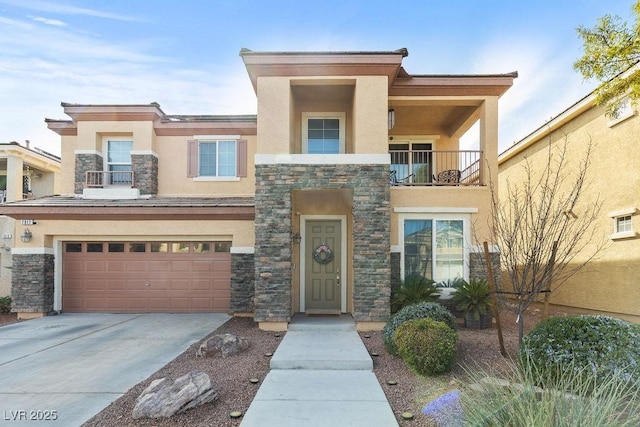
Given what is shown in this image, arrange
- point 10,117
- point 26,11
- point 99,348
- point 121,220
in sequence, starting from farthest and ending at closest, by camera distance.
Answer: point 10,117
point 121,220
point 26,11
point 99,348

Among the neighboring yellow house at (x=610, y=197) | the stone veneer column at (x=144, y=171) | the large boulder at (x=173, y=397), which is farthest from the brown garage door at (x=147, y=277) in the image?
the neighboring yellow house at (x=610, y=197)

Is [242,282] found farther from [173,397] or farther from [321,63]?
[173,397]

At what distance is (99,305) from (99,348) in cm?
453

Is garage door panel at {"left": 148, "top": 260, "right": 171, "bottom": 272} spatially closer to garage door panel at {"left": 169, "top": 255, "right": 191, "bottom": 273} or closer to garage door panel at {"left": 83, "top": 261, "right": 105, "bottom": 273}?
garage door panel at {"left": 169, "top": 255, "right": 191, "bottom": 273}

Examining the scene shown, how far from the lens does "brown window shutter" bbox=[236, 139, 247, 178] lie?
12.8m

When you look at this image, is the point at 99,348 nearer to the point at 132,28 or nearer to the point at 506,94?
the point at 132,28

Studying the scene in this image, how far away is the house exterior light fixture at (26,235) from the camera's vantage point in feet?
36.9

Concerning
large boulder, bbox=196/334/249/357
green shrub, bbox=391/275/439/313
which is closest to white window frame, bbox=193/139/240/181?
green shrub, bbox=391/275/439/313

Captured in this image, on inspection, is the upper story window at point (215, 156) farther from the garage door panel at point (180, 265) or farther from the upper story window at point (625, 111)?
the upper story window at point (625, 111)

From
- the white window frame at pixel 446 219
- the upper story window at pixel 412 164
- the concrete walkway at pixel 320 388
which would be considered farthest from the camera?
the upper story window at pixel 412 164

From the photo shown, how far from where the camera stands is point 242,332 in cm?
895

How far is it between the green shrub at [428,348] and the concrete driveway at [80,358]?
404cm

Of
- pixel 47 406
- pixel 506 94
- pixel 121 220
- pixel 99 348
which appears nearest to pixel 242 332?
pixel 99 348

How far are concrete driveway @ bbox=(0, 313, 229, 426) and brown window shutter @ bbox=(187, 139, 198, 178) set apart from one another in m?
4.60
